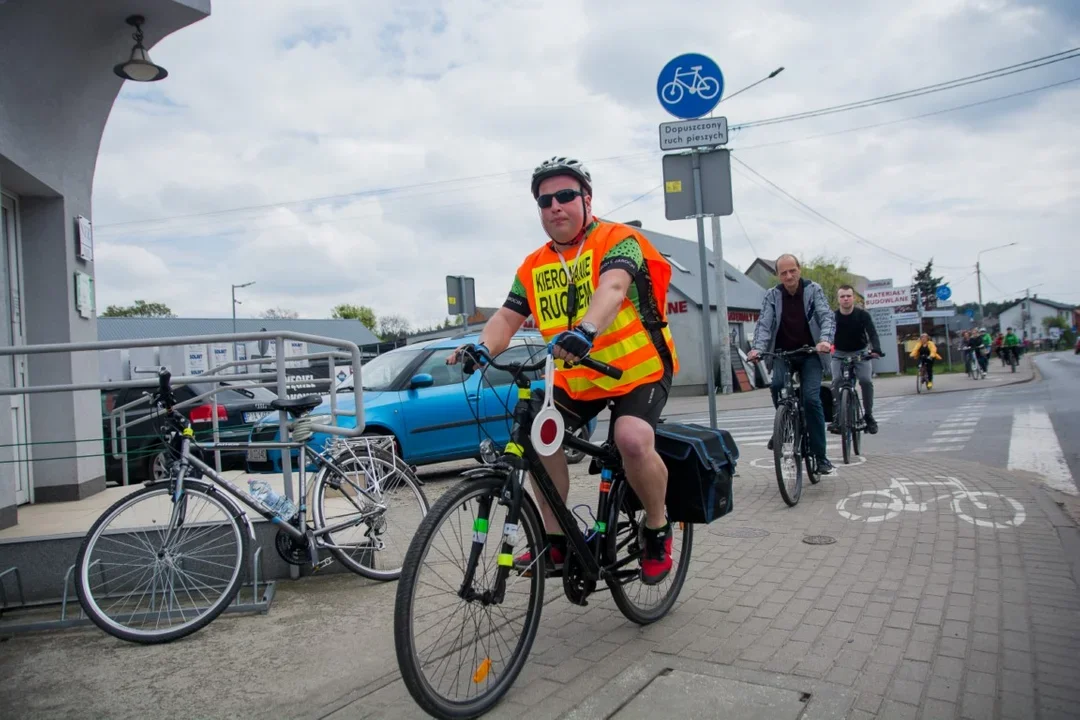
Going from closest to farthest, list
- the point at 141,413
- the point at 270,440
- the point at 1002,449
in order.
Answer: the point at 270,440 < the point at 141,413 < the point at 1002,449

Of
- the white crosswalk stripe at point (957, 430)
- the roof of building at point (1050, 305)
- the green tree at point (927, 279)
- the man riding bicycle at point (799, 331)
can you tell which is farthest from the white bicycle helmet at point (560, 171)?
the roof of building at point (1050, 305)

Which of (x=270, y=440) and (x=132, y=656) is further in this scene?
(x=270, y=440)

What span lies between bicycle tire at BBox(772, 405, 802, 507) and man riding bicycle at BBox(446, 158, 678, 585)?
2.85 m

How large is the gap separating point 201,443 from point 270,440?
397 mm

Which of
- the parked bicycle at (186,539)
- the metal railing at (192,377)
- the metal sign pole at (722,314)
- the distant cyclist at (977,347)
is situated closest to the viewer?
the parked bicycle at (186,539)

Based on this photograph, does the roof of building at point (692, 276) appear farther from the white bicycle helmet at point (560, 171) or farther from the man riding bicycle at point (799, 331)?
the white bicycle helmet at point (560, 171)


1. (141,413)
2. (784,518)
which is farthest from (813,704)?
(141,413)

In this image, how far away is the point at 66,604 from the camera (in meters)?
4.15

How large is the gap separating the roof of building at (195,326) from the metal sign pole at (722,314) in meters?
33.8

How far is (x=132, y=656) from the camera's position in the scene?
353 centimetres

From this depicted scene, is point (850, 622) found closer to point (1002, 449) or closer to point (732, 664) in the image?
point (732, 664)

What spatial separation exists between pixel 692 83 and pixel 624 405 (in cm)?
454

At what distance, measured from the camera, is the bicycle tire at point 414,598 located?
97.5 inches

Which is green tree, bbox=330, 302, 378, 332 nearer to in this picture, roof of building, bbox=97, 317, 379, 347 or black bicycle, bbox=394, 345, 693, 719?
roof of building, bbox=97, 317, 379, 347
